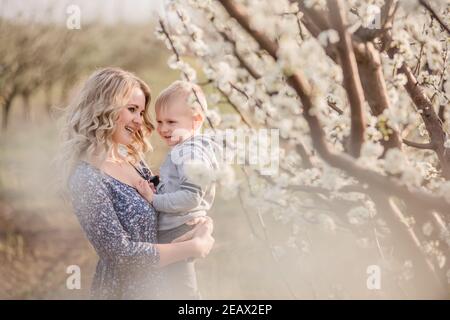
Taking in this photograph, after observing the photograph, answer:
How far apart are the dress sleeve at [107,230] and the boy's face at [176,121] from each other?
24 centimetres

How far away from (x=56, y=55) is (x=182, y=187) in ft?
14.2

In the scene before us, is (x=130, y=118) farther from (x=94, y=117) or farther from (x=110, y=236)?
(x=110, y=236)

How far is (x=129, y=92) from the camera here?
1.66 metres

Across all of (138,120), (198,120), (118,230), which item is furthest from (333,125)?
(118,230)

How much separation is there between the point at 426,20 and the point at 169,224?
969 mm

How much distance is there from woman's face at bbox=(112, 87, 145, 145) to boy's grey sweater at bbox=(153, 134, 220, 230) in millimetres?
128

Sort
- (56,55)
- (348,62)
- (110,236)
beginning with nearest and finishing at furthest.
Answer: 1. (348,62)
2. (110,236)
3. (56,55)

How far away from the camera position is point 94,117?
5.35 feet

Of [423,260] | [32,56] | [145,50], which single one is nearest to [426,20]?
[423,260]

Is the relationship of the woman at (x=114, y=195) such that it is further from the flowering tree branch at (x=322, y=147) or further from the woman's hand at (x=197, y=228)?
the flowering tree branch at (x=322, y=147)

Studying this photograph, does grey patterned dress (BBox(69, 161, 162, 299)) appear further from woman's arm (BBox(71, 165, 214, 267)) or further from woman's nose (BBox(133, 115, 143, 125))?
woman's nose (BBox(133, 115, 143, 125))

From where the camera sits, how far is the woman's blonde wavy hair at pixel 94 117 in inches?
64.4

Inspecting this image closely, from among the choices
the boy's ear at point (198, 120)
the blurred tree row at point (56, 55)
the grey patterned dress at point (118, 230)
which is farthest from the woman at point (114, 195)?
the blurred tree row at point (56, 55)

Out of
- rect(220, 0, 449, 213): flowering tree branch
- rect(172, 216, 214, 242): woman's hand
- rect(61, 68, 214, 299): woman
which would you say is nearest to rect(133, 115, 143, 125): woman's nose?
rect(61, 68, 214, 299): woman
